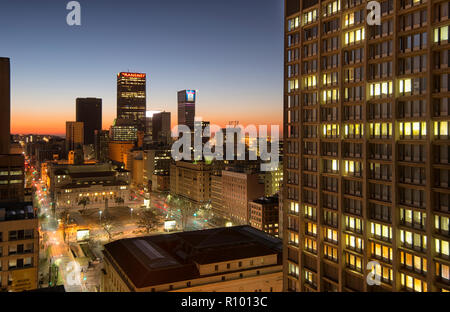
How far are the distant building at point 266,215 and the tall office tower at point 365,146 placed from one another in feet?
228

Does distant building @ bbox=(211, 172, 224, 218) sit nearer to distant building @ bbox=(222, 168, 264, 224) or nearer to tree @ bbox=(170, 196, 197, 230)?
distant building @ bbox=(222, 168, 264, 224)

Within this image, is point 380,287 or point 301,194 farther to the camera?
point 301,194

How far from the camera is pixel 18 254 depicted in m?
51.4

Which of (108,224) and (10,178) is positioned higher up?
(10,178)

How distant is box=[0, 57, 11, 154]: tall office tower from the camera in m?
123

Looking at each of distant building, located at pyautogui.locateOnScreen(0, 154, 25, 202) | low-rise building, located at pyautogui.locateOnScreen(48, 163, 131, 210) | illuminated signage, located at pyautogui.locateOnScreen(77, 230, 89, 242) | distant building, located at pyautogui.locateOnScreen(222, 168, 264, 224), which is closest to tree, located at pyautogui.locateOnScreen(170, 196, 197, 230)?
distant building, located at pyautogui.locateOnScreen(222, 168, 264, 224)

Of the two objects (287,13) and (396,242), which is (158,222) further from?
(396,242)

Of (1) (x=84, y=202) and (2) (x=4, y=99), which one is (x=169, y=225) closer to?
(1) (x=84, y=202)

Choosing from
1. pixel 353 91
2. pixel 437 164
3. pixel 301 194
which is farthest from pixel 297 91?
pixel 437 164

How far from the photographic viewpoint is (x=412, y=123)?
36.8 meters

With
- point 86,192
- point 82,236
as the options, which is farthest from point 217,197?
point 86,192

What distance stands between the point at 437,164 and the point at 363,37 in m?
16.3

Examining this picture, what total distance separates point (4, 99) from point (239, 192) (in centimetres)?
8561

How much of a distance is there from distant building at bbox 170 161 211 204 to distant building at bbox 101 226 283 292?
97.0 meters
